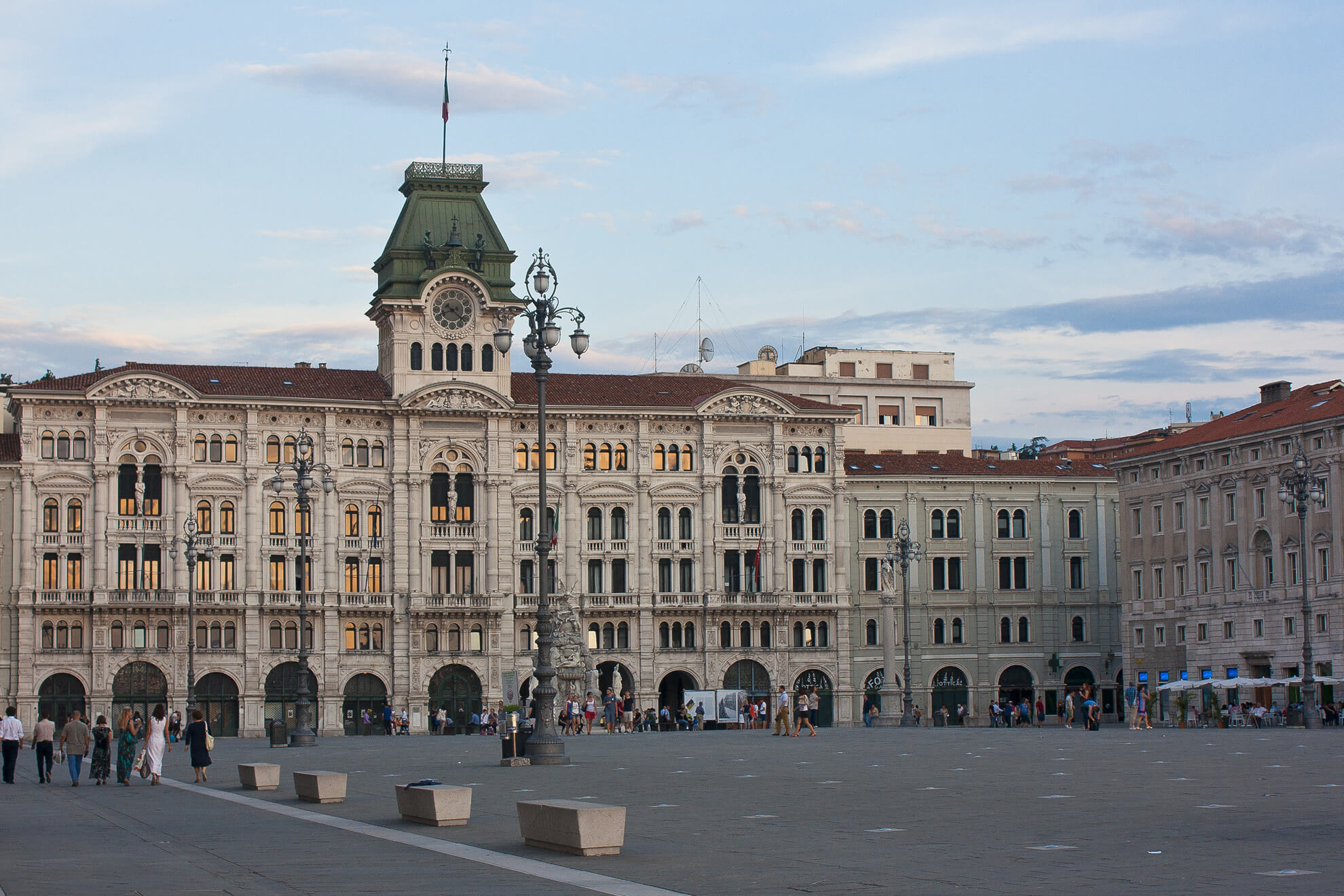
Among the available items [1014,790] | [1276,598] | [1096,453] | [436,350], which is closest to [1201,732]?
[1276,598]

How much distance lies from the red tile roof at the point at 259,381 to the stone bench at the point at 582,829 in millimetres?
69171

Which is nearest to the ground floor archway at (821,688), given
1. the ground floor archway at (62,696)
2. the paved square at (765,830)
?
the ground floor archway at (62,696)

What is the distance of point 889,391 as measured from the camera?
116 m

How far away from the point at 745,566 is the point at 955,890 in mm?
77105

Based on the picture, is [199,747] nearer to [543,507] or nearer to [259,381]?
[543,507]

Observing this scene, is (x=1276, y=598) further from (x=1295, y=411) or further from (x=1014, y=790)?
(x=1014, y=790)

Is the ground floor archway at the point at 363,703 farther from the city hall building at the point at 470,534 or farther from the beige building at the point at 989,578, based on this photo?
the beige building at the point at 989,578

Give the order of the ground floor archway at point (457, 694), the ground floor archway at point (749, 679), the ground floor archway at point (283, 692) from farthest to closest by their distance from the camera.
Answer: the ground floor archway at point (749, 679) → the ground floor archway at point (457, 694) → the ground floor archway at point (283, 692)

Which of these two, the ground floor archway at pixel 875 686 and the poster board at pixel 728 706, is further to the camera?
the ground floor archway at pixel 875 686

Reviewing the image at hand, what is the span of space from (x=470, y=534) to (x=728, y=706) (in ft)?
54.2

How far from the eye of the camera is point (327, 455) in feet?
283

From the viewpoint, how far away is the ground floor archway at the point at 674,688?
90.4m

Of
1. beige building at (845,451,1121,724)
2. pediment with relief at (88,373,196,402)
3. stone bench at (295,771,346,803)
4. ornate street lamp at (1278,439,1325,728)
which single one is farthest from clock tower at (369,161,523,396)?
stone bench at (295,771,346,803)

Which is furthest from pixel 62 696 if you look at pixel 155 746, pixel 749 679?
pixel 155 746
